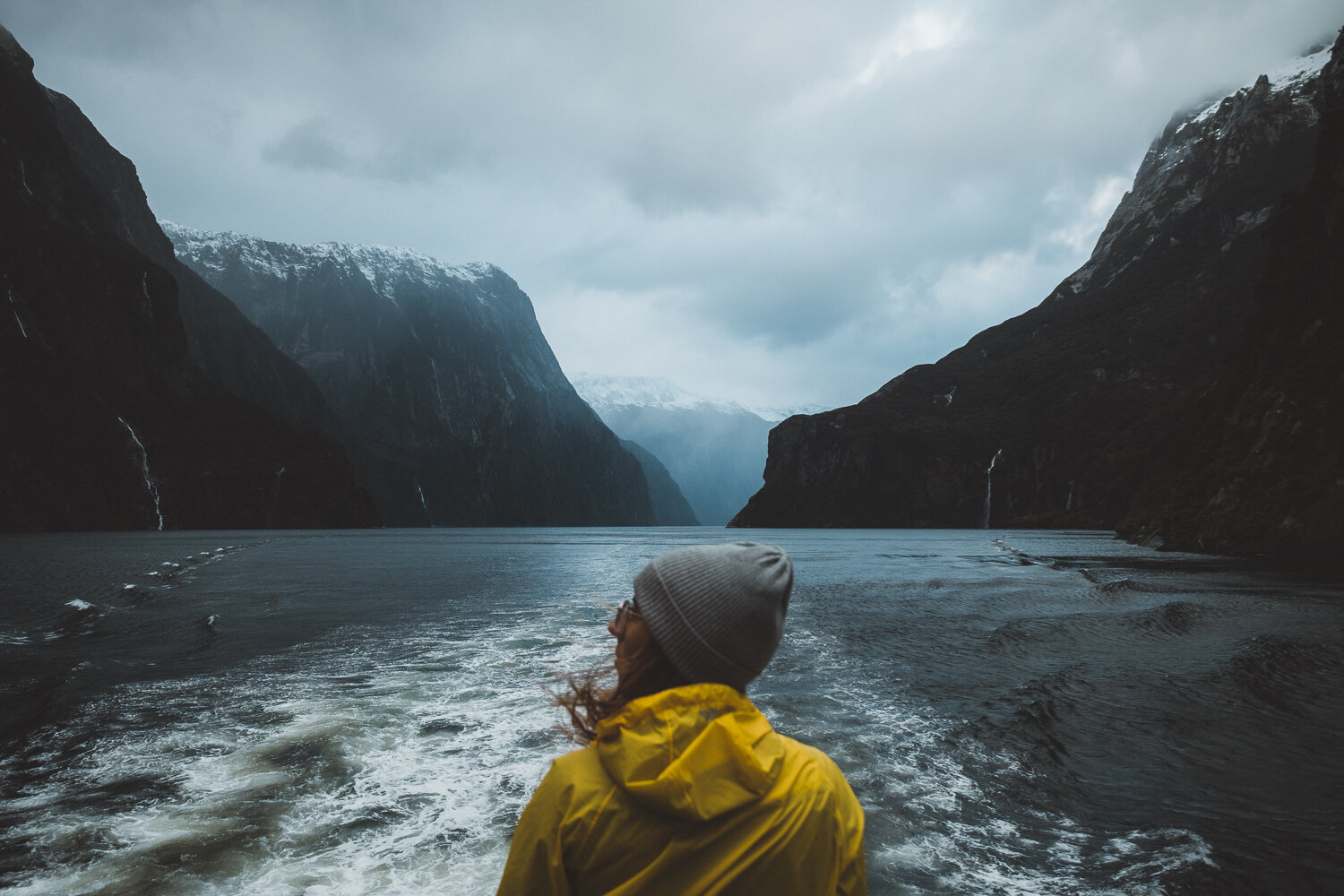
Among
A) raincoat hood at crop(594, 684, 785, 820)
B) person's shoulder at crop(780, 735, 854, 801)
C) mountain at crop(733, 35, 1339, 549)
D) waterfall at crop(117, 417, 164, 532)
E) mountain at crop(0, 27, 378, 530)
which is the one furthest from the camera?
mountain at crop(733, 35, 1339, 549)

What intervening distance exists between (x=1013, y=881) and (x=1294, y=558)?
3737 centimetres

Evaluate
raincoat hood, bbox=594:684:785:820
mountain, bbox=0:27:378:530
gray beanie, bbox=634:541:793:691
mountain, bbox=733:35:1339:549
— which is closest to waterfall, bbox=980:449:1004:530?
mountain, bbox=733:35:1339:549

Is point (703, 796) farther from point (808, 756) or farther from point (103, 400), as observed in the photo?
point (103, 400)

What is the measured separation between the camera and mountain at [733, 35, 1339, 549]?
441 feet

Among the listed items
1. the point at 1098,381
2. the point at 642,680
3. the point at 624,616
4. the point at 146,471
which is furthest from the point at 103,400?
the point at 1098,381

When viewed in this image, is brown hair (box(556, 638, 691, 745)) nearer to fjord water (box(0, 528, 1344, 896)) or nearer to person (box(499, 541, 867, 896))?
person (box(499, 541, 867, 896))

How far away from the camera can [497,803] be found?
22.5 feet

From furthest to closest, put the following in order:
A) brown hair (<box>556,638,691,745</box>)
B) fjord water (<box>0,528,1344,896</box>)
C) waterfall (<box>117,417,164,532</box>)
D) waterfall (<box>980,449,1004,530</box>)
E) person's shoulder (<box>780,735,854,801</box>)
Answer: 1. waterfall (<box>980,449,1004,530</box>)
2. waterfall (<box>117,417,164,532</box>)
3. fjord water (<box>0,528,1344,896</box>)
4. brown hair (<box>556,638,691,745</box>)
5. person's shoulder (<box>780,735,854,801</box>)

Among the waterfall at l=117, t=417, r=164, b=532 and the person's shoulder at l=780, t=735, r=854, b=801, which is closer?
the person's shoulder at l=780, t=735, r=854, b=801

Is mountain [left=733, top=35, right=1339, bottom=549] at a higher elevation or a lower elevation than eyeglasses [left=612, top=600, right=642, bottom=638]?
higher

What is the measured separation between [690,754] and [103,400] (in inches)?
5508

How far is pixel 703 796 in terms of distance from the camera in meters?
1.79

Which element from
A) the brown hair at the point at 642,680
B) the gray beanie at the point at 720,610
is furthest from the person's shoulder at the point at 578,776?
the gray beanie at the point at 720,610

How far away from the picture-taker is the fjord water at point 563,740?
5.54 meters
